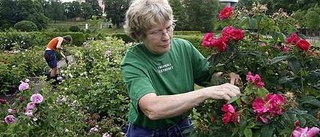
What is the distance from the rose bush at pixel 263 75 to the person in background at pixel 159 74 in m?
0.10

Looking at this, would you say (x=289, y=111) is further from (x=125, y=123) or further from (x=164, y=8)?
(x=125, y=123)

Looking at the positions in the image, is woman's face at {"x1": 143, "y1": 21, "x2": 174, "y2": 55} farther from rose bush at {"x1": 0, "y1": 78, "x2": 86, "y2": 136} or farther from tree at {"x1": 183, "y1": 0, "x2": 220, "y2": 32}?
tree at {"x1": 183, "y1": 0, "x2": 220, "y2": 32}

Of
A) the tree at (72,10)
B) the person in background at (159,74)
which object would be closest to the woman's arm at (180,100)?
the person in background at (159,74)

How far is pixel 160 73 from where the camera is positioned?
202 cm

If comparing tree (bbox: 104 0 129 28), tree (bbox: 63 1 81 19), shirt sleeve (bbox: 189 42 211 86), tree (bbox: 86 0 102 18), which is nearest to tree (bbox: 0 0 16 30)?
tree (bbox: 104 0 129 28)

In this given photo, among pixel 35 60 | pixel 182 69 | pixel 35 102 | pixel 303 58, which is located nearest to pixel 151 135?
pixel 182 69

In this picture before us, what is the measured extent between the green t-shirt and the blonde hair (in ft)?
0.33

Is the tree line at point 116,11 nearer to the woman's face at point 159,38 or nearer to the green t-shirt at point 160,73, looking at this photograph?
the green t-shirt at point 160,73

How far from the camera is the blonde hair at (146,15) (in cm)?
191

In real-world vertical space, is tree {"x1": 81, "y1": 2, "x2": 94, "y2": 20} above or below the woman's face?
below

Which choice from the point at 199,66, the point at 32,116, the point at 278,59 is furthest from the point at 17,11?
the point at 278,59

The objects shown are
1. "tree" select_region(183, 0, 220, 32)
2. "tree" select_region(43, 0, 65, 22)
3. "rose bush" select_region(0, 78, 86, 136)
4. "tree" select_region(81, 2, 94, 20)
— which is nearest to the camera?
"rose bush" select_region(0, 78, 86, 136)

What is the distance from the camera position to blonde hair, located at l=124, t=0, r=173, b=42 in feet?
6.26

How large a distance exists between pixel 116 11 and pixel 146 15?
60.9 m
